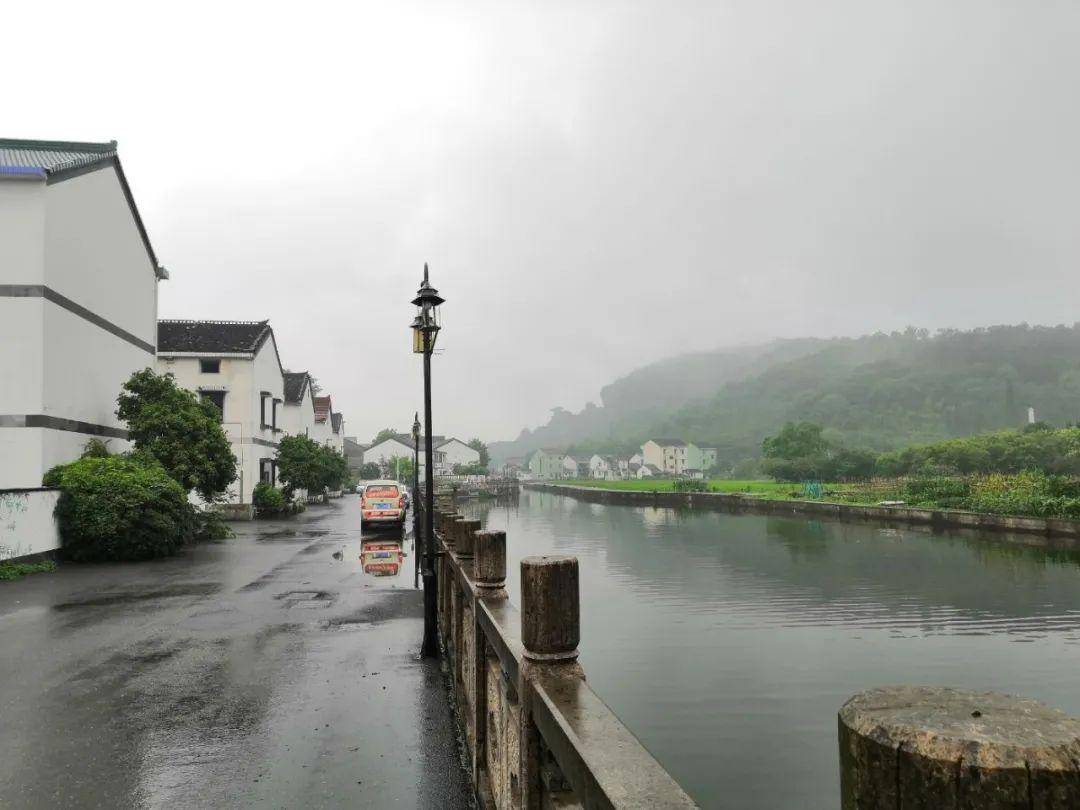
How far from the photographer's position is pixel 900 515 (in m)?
33.1

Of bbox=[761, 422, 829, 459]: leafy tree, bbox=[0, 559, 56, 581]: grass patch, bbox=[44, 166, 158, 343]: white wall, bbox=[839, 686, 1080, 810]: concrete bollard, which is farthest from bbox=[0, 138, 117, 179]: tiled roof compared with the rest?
bbox=[761, 422, 829, 459]: leafy tree

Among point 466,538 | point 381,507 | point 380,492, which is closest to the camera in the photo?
point 466,538

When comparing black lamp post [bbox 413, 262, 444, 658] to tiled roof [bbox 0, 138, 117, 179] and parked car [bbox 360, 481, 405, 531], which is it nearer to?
tiled roof [bbox 0, 138, 117, 179]

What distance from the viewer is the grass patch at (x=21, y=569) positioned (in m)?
14.8

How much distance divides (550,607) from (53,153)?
2514 cm

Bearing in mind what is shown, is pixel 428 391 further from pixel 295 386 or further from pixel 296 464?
pixel 295 386

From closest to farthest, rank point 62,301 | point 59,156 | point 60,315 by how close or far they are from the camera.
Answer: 1. point 60,315
2. point 62,301
3. point 59,156

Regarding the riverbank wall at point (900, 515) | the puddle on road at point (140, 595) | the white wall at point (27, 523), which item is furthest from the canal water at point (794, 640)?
the white wall at point (27, 523)

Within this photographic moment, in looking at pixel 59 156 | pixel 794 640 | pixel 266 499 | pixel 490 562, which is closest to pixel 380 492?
pixel 266 499

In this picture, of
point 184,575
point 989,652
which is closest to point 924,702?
point 989,652

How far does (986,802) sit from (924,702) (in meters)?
0.18

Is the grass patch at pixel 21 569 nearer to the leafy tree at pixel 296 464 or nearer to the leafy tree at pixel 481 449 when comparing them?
the leafy tree at pixel 296 464

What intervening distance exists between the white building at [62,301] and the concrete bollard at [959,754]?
20.6 m

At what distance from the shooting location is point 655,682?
34.9 feet
